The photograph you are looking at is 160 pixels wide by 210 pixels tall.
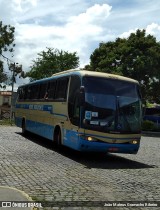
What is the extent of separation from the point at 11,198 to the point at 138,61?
97.6 feet

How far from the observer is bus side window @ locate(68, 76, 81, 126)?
14050mm

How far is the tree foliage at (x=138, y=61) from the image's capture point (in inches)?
1416

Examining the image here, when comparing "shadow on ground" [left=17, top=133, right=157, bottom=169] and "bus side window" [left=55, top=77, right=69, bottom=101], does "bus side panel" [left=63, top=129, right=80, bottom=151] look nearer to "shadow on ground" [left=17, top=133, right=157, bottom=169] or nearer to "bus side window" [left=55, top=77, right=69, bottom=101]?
"shadow on ground" [left=17, top=133, right=157, bottom=169]

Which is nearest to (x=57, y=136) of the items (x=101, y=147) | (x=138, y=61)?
(x=101, y=147)

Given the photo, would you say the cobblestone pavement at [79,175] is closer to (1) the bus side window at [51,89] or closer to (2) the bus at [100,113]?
(2) the bus at [100,113]

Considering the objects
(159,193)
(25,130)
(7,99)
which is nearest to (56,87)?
(25,130)

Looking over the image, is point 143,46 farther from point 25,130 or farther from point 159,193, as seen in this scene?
point 159,193

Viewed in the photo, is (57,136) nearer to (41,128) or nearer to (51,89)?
(51,89)

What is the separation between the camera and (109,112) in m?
13.6

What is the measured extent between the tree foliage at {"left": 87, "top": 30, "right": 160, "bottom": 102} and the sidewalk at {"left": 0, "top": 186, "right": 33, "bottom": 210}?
2873 centimetres

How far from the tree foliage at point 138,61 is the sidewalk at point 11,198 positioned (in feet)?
94.2

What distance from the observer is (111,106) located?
13.7 metres

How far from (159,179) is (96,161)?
378cm

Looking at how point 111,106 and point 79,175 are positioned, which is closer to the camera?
point 79,175
